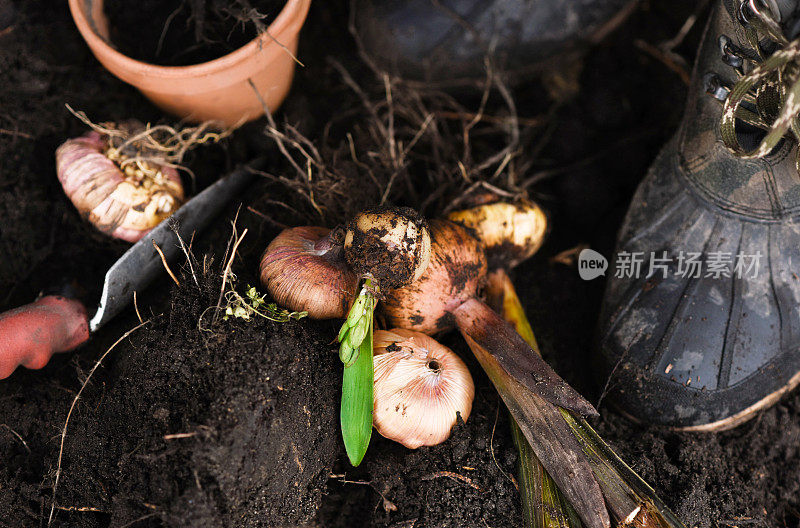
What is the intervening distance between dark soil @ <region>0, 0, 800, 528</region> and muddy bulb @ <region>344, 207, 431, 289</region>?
6.7 inches

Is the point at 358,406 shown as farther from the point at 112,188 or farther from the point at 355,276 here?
the point at 112,188

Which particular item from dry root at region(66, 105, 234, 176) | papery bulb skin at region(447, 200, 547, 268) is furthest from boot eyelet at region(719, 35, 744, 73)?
dry root at region(66, 105, 234, 176)

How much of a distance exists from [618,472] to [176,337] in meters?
0.84

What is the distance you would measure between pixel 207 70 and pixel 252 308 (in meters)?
0.50

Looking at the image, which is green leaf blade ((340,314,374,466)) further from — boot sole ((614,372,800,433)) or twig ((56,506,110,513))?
boot sole ((614,372,800,433))

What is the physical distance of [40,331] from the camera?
Answer: 1103 millimetres

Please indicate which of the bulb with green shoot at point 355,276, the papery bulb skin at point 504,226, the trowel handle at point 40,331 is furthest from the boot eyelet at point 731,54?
the trowel handle at point 40,331

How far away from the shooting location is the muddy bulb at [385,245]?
3.33ft

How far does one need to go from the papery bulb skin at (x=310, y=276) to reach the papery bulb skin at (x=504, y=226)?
316 mm

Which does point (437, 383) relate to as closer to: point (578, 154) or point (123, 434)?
point (123, 434)

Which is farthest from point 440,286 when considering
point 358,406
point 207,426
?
point 207,426

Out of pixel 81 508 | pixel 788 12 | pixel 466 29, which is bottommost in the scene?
pixel 81 508

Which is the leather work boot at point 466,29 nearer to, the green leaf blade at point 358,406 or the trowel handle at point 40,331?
the green leaf blade at point 358,406

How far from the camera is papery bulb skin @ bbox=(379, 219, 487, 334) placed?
3.71 ft
